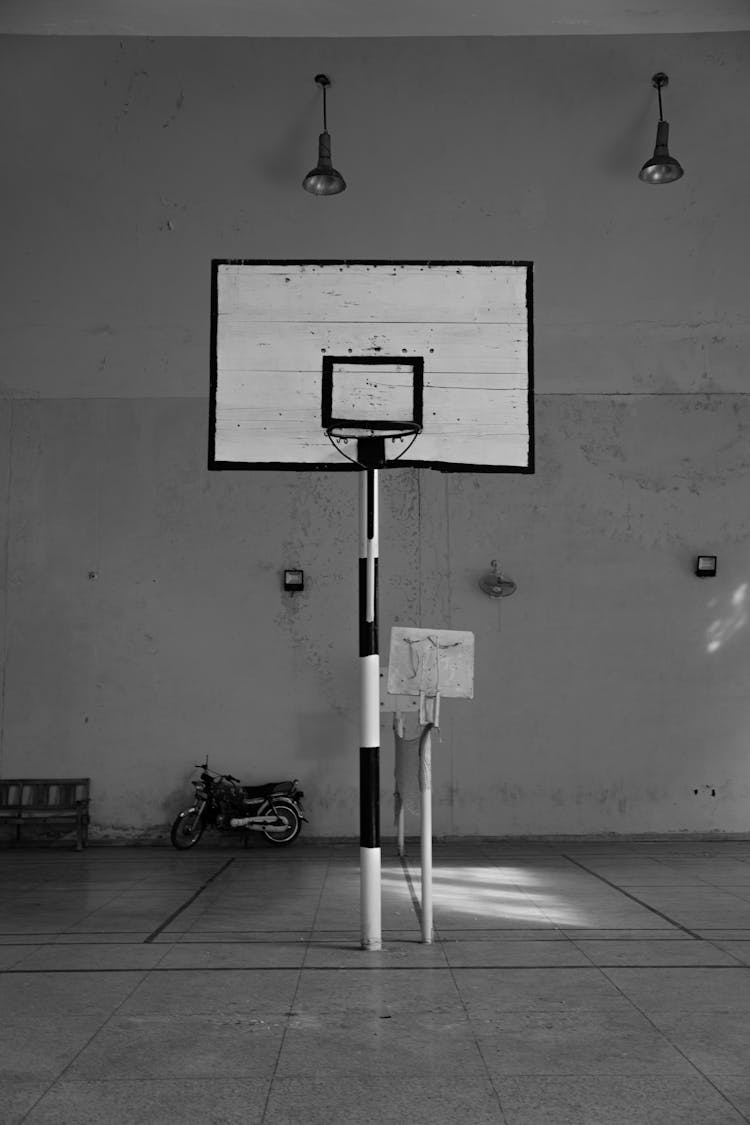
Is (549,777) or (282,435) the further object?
(549,777)

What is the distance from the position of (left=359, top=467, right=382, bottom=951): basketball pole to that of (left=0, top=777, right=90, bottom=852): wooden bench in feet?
18.4

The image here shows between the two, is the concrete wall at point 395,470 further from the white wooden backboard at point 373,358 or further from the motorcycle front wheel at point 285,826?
the white wooden backboard at point 373,358

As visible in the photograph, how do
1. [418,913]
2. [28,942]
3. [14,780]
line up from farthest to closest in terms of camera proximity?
[14,780], [418,913], [28,942]

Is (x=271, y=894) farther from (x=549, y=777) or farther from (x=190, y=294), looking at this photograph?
(x=190, y=294)

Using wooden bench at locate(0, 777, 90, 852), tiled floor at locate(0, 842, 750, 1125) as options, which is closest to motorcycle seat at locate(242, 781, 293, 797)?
wooden bench at locate(0, 777, 90, 852)

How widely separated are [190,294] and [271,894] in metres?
6.72

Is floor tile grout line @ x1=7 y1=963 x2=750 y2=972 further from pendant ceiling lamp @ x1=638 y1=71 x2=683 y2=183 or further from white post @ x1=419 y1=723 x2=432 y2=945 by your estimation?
pendant ceiling lamp @ x1=638 y1=71 x2=683 y2=183

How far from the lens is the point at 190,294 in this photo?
11961mm

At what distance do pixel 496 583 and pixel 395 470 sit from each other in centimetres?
168

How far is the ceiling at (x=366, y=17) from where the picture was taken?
11.4 meters

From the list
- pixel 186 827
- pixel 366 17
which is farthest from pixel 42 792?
pixel 366 17

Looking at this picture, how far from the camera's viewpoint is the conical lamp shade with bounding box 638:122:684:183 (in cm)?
1082

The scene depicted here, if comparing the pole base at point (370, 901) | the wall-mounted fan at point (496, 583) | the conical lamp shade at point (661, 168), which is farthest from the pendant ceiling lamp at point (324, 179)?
the pole base at point (370, 901)

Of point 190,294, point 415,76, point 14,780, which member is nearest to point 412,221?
point 415,76
